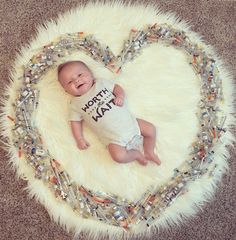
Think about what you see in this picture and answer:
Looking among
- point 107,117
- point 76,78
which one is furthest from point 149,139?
point 76,78

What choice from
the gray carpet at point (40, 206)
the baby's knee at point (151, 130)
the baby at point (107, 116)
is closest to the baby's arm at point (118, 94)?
the baby at point (107, 116)

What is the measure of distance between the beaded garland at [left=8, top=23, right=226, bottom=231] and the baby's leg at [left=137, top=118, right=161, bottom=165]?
81 mm

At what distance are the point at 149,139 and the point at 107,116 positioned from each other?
0.14 meters

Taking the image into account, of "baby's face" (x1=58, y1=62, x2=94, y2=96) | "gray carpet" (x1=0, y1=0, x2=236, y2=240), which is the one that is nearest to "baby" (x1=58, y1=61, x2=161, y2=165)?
"baby's face" (x1=58, y1=62, x2=94, y2=96)

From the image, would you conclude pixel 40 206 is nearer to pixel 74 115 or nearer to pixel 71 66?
pixel 74 115

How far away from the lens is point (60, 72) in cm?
116

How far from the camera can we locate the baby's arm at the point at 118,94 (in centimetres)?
117

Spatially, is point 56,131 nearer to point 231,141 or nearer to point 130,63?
point 130,63

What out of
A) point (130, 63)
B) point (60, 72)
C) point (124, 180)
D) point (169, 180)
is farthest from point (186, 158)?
point (60, 72)

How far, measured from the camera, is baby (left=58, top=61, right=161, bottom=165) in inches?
45.2

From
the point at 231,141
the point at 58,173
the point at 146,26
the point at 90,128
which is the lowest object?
the point at 58,173

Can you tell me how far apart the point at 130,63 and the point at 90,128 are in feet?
0.75

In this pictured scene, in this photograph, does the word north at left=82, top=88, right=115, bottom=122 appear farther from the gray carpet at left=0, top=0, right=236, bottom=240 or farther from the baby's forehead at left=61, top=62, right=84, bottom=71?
the gray carpet at left=0, top=0, right=236, bottom=240

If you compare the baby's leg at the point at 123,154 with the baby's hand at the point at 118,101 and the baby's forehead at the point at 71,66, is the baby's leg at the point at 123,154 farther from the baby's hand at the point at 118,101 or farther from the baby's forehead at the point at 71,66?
the baby's forehead at the point at 71,66
